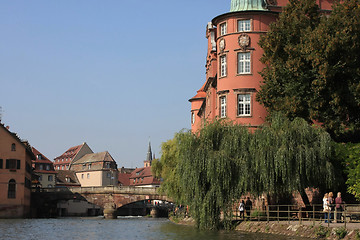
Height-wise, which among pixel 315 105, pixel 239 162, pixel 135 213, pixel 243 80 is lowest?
pixel 135 213

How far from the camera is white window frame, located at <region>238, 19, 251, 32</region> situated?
148 feet

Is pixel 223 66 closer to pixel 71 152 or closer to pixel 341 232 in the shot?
Answer: pixel 341 232

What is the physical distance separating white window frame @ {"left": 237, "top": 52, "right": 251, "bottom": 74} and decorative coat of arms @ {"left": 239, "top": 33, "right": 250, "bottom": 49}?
0.61m

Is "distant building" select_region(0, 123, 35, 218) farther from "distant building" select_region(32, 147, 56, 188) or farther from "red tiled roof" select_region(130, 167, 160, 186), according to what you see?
"red tiled roof" select_region(130, 167, 160, 186)

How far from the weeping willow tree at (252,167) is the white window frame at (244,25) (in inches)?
502

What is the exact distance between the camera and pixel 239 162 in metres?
33.1

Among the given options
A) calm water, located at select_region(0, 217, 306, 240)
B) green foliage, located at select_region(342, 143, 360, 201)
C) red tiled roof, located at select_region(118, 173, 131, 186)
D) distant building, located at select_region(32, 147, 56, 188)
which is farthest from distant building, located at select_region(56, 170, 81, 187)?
green foliage, located at select_region(342, 143, 360, 201)

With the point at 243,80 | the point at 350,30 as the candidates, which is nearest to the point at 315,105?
the point at 350,30

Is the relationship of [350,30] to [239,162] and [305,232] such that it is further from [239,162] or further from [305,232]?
[305,232]

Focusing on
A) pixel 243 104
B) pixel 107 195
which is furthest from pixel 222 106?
pixel 107 195

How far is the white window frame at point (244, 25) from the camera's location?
45.1 metres

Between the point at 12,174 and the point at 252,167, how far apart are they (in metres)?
49.2

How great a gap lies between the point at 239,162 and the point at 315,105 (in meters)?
7.03

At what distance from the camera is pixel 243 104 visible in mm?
44094
